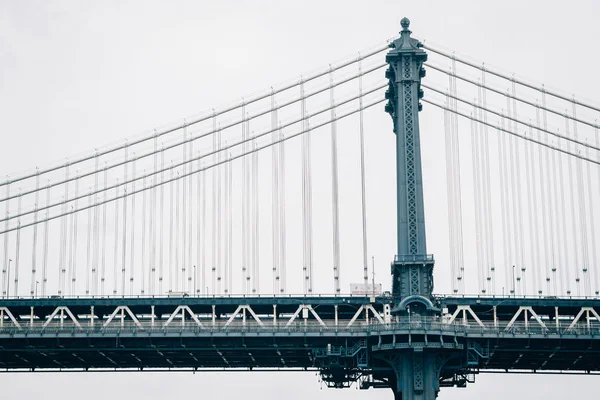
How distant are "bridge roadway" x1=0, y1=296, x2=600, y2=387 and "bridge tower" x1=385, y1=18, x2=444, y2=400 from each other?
1086 millimetres

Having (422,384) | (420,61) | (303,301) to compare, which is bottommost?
(422,384)

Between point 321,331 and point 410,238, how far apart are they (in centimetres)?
Result: 1251

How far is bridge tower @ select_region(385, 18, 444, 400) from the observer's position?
140 m

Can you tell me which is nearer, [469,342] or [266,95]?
[469,342]

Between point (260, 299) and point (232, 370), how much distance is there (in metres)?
13.6

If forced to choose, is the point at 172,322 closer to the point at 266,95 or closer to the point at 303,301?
the point at 303,301

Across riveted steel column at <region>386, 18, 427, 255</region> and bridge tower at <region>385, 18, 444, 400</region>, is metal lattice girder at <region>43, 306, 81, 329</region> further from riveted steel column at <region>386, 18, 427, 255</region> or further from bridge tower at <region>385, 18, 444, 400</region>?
riveted steel column at <region>386, 18, 427, 255</region>

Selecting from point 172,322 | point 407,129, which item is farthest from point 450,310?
point 172,322

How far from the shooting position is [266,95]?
157000 millimetres

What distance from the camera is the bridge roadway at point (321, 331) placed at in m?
143

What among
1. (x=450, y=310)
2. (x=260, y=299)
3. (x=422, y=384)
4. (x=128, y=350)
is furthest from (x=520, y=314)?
(x=128, y=350)

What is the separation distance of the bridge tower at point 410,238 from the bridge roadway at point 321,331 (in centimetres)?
109

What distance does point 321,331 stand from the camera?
472 feet

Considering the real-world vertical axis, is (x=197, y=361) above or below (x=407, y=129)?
below
